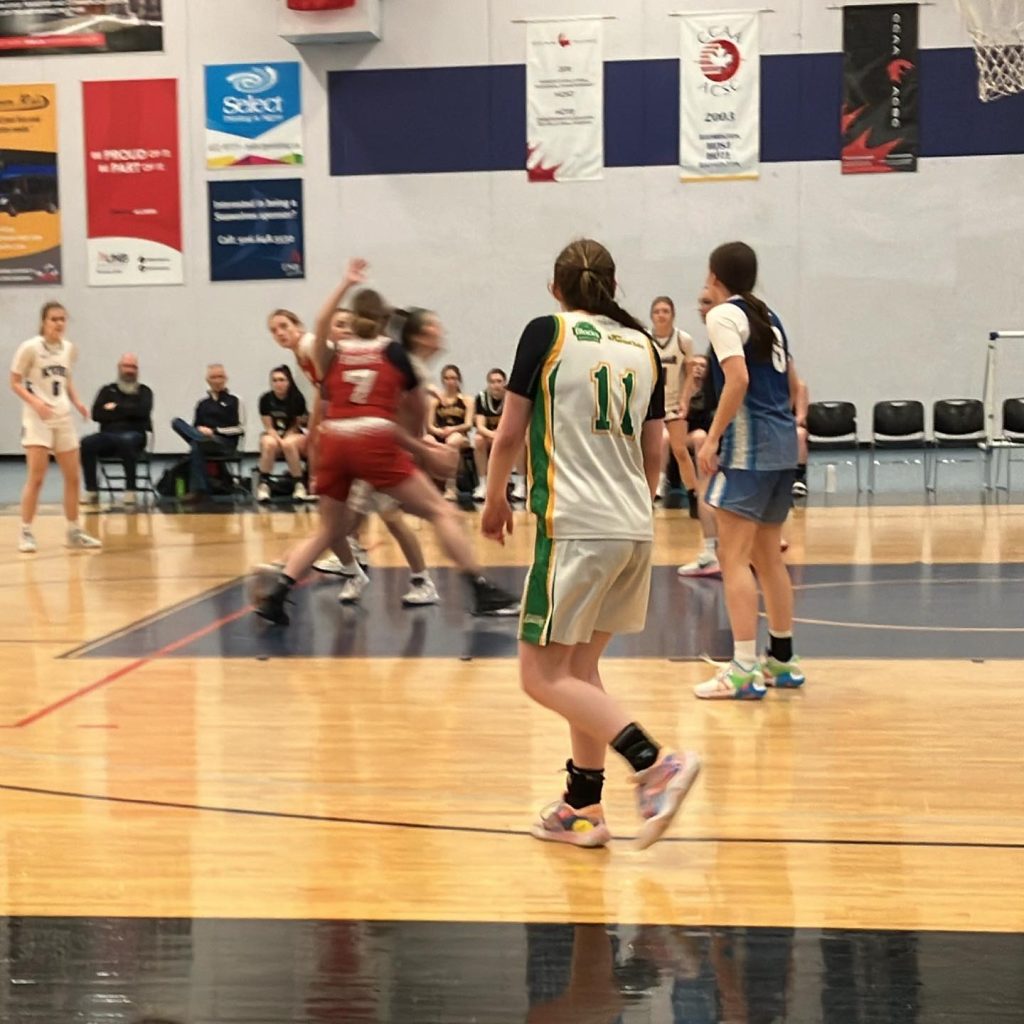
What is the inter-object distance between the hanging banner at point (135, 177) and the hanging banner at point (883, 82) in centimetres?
850

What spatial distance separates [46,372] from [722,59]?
10223mm

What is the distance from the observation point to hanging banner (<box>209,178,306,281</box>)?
19.4m

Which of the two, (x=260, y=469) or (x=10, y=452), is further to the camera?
(x=10, y=452)

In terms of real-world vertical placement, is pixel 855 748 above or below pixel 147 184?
below

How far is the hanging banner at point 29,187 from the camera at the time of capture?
19719 millimetres

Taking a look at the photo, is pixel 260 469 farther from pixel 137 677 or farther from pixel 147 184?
pixel 137 677

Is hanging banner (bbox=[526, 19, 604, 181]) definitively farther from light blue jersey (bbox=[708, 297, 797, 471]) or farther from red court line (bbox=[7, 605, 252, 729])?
light blue jersey (bbox=[708, 297, 797, 471])

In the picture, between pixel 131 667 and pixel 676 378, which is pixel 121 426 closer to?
pixel 676 378

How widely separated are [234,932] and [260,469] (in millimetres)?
12328

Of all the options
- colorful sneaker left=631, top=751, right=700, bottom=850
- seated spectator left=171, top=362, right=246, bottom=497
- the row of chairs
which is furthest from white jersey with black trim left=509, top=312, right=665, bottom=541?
seated spectator left=171, top=362, right=246, bottom=497

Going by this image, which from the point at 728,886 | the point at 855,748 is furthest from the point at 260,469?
the point at 728,886

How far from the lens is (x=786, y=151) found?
18.6 metres

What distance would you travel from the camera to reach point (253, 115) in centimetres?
1928

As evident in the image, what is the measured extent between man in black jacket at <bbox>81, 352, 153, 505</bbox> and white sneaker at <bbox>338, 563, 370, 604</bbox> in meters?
7.28
